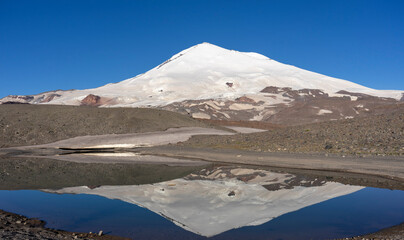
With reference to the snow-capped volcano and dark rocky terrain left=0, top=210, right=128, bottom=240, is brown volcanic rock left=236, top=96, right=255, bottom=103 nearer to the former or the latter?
the snow-capped volcano

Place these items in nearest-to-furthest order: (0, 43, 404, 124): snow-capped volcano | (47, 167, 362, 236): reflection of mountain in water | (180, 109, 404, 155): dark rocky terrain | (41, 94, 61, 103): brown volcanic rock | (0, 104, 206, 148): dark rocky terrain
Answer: (47, 167, 362, 236): reflection of mountain in water < (180, 109, 404, 155): dark rocky terrain < (0, 104, 206, 148): dark rocky terrain < (0, 43, 404, 124): snow-capped volcano < (41, 94, 61, 103): brown volcanic rock

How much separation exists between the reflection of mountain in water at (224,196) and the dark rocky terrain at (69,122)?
79.9 feet

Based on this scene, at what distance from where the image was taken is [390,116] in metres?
28.0

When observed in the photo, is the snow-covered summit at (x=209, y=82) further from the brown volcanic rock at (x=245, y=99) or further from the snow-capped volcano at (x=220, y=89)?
the brown volcanic rock at (x=245, y=99)

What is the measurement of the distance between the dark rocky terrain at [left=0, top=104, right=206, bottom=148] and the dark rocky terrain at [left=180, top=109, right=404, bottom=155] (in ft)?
35.9

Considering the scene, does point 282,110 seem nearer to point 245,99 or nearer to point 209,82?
point 245,99

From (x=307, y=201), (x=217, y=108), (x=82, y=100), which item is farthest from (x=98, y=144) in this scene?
(x=82, y=100)

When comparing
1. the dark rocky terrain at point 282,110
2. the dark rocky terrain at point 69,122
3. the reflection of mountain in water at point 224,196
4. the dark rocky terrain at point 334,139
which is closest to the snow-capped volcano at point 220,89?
the dark rocky terrain at point 282,110

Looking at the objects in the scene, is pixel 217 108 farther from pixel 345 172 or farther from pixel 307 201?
pixel 307 201

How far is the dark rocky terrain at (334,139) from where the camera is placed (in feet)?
70.7

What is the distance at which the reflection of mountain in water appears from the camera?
9.38m

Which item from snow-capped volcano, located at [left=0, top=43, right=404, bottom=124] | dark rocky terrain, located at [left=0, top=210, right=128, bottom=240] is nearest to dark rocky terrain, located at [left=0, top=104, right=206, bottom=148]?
snow-capped volcano, located at [left=0, top=43, right=404, bottom=124]

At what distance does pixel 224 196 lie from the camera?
479 inches

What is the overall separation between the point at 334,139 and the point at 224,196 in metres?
14.9
